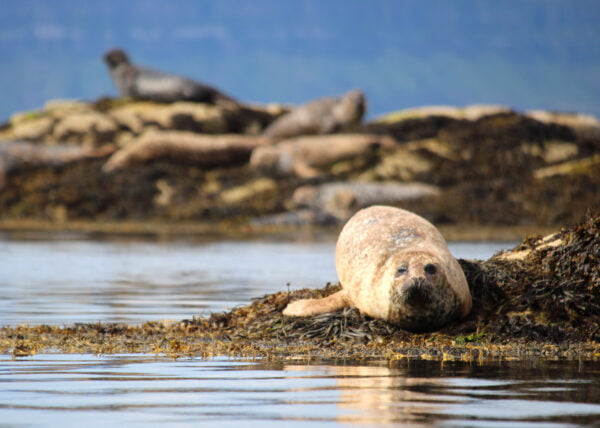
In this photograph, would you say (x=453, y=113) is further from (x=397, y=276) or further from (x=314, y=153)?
(x=397, y=276)

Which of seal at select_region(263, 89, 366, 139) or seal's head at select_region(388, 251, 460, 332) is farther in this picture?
seal at select_region(263, 89, 366, 139)

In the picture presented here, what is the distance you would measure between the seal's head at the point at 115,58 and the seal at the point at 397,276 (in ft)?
128

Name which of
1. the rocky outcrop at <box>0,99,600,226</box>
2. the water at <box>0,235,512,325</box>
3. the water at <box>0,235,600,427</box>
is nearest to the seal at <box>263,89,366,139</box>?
the rocky outcrop at <box>0,99,600,226</box>

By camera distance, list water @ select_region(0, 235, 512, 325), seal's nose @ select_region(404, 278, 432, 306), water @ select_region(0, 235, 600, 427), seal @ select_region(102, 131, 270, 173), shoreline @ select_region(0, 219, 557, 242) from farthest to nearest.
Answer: seal @ select_region(102, 131, 270, 173) < shoreline @ select_region(0, 219, 557, 242) < water @ select_region(0, 235, 512, 325) < seal's nose @ select_region(404, 278, 432, 306) < water @ select_region(0, 235, 600, 427)

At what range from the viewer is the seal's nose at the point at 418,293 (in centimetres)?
989

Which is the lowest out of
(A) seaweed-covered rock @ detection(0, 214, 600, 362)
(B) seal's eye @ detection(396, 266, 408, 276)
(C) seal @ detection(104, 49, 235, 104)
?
(A) seaweed-covered rock @ detection(0, 214, 600, 362)

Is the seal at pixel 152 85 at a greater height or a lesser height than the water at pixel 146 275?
greater

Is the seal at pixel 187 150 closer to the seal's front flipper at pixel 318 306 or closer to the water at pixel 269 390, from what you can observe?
the water at pixel 269 390

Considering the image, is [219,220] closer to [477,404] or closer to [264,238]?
[264,238]

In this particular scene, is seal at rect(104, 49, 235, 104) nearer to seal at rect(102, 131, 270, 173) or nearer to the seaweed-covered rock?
seal at rect(102, 131, 270, 173)

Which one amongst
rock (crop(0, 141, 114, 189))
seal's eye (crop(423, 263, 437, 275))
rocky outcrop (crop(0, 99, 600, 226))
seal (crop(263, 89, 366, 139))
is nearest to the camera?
seal's eye (crop(423, 263, 437, 275))

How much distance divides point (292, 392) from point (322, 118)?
36.7 m

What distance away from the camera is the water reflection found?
612 centimetres

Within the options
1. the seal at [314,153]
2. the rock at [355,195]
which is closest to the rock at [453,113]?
the seal at [314,153]
